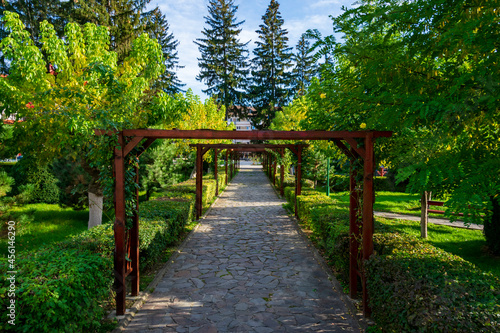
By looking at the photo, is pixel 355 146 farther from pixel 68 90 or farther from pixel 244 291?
pixel 68 90

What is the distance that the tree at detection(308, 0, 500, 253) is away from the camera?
2582 mm

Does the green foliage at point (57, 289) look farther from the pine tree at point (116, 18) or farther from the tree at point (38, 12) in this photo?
the tree at point (38, 12)

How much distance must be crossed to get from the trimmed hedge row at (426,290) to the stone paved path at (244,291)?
1.00 meters

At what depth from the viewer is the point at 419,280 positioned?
353 centimetres

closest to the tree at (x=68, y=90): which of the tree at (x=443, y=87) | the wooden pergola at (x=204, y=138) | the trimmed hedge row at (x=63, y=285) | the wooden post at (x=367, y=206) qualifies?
the wooden pergola at (x=204, y=138)

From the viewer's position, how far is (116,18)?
18.3m

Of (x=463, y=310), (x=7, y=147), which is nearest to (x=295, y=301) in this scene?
(x=463, y=310)

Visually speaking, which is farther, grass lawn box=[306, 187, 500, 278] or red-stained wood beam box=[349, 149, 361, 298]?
grass lawn box=[306, 187, 500, 278]

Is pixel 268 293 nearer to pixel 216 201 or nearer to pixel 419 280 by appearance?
pixel 419 280

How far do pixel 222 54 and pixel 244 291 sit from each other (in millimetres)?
36076

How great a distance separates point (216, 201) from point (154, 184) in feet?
11.3

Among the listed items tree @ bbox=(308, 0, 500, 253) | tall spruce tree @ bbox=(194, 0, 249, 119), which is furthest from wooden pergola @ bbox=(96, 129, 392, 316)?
tall spruce tree @ bbox=(194, 0, 249, 119)

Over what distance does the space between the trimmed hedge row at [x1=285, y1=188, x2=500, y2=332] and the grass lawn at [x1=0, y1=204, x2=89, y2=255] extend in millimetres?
8643

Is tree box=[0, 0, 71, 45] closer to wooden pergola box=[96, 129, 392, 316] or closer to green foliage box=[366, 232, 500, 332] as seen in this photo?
wooden pergola box=[96, 129, 392, 316]
